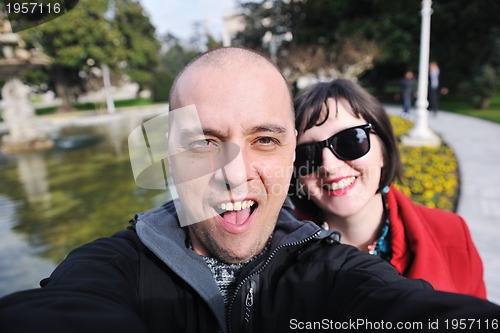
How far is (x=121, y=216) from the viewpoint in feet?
17.3

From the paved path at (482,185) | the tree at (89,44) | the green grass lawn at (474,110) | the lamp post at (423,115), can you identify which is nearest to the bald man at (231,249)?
the paved path at (482,185)

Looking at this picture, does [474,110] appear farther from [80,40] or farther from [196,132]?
[80,40]

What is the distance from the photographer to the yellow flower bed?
186 inches

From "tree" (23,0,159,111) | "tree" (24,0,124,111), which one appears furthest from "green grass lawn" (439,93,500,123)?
"tree" (24,0,124,111)

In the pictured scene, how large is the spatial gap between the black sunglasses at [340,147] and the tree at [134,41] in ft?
102

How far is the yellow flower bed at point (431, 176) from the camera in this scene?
186 inches

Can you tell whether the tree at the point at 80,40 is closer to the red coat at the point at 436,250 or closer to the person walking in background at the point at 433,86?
the person walking in background at the point at 433,86

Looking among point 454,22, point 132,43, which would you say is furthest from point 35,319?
point 132,43

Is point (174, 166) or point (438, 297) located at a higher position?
point (174, 166)

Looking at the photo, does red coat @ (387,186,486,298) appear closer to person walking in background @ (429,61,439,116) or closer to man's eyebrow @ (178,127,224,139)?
man's eyebrow @ (178,127,224,139)

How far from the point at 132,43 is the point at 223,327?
33.9 meters

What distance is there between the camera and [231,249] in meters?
1.39

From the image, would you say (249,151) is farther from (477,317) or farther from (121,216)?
(121,216)

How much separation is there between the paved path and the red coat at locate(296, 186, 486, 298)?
1.09 meters
